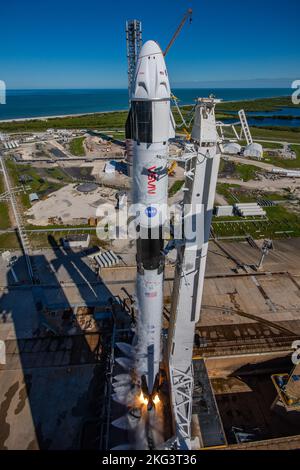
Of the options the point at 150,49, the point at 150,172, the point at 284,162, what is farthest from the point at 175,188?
the point at 150,49

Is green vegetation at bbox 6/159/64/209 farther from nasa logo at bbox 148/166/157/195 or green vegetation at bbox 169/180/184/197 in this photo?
nasa logo at bbox 148/166/157/195

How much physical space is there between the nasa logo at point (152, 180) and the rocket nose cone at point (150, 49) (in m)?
4.46

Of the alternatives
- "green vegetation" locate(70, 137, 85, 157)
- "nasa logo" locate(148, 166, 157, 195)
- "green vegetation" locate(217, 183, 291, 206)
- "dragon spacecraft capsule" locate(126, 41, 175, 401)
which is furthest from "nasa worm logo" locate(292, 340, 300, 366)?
"green vegetation" locate(70, 137, 85, 157)

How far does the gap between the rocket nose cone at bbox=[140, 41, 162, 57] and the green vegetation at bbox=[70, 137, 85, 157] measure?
75.7 m

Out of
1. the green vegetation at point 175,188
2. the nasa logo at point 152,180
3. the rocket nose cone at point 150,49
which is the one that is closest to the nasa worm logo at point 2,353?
the nasa logo at point 152,180

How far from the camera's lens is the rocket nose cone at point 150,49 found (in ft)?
34.7

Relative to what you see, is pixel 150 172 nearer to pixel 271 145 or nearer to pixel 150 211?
pixel 150 211

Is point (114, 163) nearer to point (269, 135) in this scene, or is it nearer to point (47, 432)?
point (47, 432)

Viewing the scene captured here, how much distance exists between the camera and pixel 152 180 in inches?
477

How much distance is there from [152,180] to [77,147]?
86.2m

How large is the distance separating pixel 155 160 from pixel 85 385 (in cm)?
1839

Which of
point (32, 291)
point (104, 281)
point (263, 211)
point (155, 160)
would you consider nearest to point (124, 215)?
point (104, 281)

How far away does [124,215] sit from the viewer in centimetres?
4566

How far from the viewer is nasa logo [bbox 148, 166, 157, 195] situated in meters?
11.9
